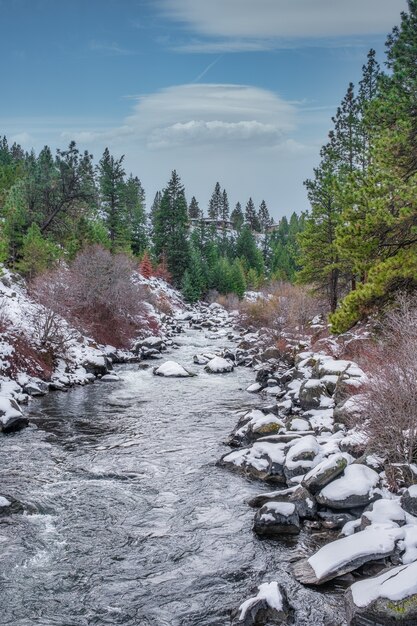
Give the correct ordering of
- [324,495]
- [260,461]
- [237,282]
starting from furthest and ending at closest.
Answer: [237,282] < [260,461] < [324,495]

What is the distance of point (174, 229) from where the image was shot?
7338 centimetres

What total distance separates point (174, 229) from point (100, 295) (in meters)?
38.8

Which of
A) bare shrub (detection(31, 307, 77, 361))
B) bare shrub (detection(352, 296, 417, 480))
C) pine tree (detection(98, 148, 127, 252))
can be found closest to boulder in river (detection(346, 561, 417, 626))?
bare shrub (detection(352, 296, 417, 480))

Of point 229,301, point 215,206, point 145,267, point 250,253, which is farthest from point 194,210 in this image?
point 145,267

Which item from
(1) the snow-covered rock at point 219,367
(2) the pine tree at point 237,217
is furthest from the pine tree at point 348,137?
(2) the pine tree at point 237,217

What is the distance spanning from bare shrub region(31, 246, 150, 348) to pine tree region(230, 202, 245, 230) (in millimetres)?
94893

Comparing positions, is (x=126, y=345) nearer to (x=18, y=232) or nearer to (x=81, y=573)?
(x=18, y=232)

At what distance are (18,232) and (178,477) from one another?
29.7 metres

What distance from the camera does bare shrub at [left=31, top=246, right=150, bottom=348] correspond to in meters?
33.3

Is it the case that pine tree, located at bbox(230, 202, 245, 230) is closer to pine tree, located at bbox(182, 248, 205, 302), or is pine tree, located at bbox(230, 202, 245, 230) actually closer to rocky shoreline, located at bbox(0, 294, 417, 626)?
pine tree, located at bbox(182, 248, 205, 302)

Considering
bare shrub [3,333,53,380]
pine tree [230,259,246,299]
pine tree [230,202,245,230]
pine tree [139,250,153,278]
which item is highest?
pine tree [230,202,245,230]

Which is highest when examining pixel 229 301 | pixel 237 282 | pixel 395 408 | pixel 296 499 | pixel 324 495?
pixel 237 282

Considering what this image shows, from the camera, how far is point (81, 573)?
9.12 m

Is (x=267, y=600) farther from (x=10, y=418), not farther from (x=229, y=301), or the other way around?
(x=229, y=301)
